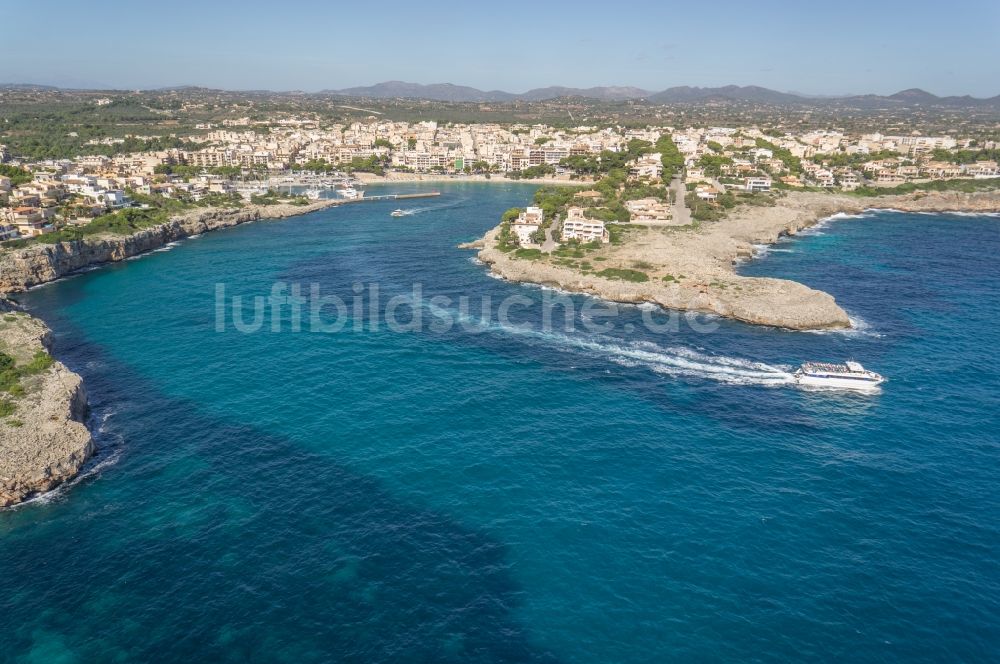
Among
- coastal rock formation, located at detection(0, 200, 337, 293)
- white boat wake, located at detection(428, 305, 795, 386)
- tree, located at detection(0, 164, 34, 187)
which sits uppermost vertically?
tree, located at detection(0, 164, 34, 187)

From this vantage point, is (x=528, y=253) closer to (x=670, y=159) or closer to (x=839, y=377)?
(x=839, y=377)

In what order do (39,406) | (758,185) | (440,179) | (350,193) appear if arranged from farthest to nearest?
(440,179) < (350,193) < (758,185) < (39,406)

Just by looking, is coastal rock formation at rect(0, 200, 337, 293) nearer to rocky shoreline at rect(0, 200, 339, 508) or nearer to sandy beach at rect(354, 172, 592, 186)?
rocky shoreline at rect(0, 200, 339, 508)

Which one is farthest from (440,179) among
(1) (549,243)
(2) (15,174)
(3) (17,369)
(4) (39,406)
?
(4) (39,406)

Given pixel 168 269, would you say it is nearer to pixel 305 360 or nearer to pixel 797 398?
pixel 305 360

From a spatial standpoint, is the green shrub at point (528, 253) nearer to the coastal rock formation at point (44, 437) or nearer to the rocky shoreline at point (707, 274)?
the rocky shoreline at point (707, 274)

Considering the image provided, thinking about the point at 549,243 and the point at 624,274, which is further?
the point at 549,243

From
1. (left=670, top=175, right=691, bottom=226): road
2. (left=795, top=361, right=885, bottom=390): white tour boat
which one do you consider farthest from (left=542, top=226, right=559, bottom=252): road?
(left=795, top=361, right=885, bottom=390): white tour boat
